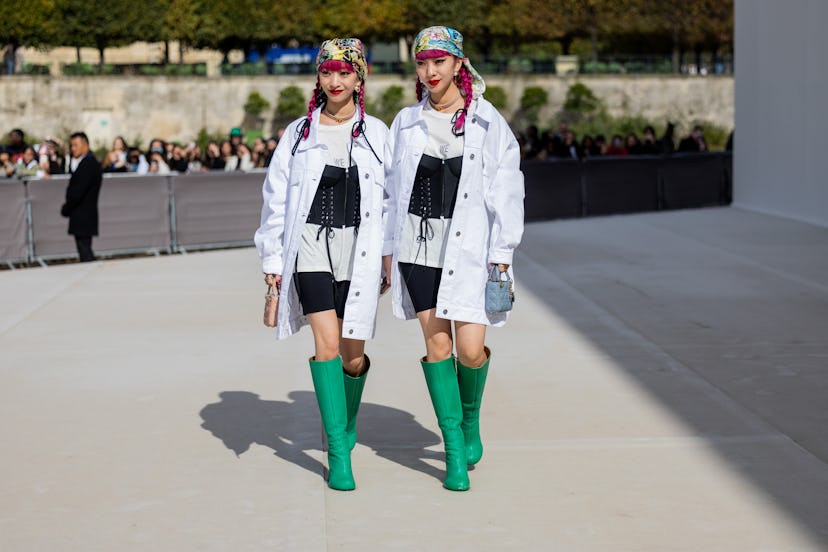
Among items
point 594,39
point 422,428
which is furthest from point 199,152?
point 594,39

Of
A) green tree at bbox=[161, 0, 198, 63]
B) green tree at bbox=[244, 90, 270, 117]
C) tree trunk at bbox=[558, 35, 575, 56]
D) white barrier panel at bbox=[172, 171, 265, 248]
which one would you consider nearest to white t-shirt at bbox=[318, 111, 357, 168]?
white barrier panel at bbox=[172, 171, 265, 248]

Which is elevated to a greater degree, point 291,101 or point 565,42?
point 565,42

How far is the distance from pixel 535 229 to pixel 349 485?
13.3 m

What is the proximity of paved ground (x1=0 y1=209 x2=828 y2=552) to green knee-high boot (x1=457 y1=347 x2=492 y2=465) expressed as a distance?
115 mm

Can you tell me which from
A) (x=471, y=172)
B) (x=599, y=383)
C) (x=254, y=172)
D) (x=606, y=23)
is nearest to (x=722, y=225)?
(x=254, y=172)

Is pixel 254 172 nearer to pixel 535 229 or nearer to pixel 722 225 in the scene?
pixel 535 229

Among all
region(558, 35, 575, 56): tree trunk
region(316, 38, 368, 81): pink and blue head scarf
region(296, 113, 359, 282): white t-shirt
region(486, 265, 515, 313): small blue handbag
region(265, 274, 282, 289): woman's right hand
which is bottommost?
region(486, 265, 515, 313): small blue handbag

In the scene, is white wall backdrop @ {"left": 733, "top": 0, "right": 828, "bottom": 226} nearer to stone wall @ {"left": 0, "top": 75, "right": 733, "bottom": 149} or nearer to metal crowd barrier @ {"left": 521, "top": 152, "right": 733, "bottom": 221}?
metal crowd barrier @ {"left": 521, "top": 152, "right": 733, "bottom": 221}

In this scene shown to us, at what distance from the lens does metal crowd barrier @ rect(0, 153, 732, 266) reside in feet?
54.0

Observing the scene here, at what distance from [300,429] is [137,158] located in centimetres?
1461

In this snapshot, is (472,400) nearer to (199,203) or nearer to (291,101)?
(199,203)

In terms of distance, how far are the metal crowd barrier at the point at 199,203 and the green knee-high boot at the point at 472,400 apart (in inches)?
433

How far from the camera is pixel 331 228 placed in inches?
236

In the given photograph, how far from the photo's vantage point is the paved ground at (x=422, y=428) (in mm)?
5469
